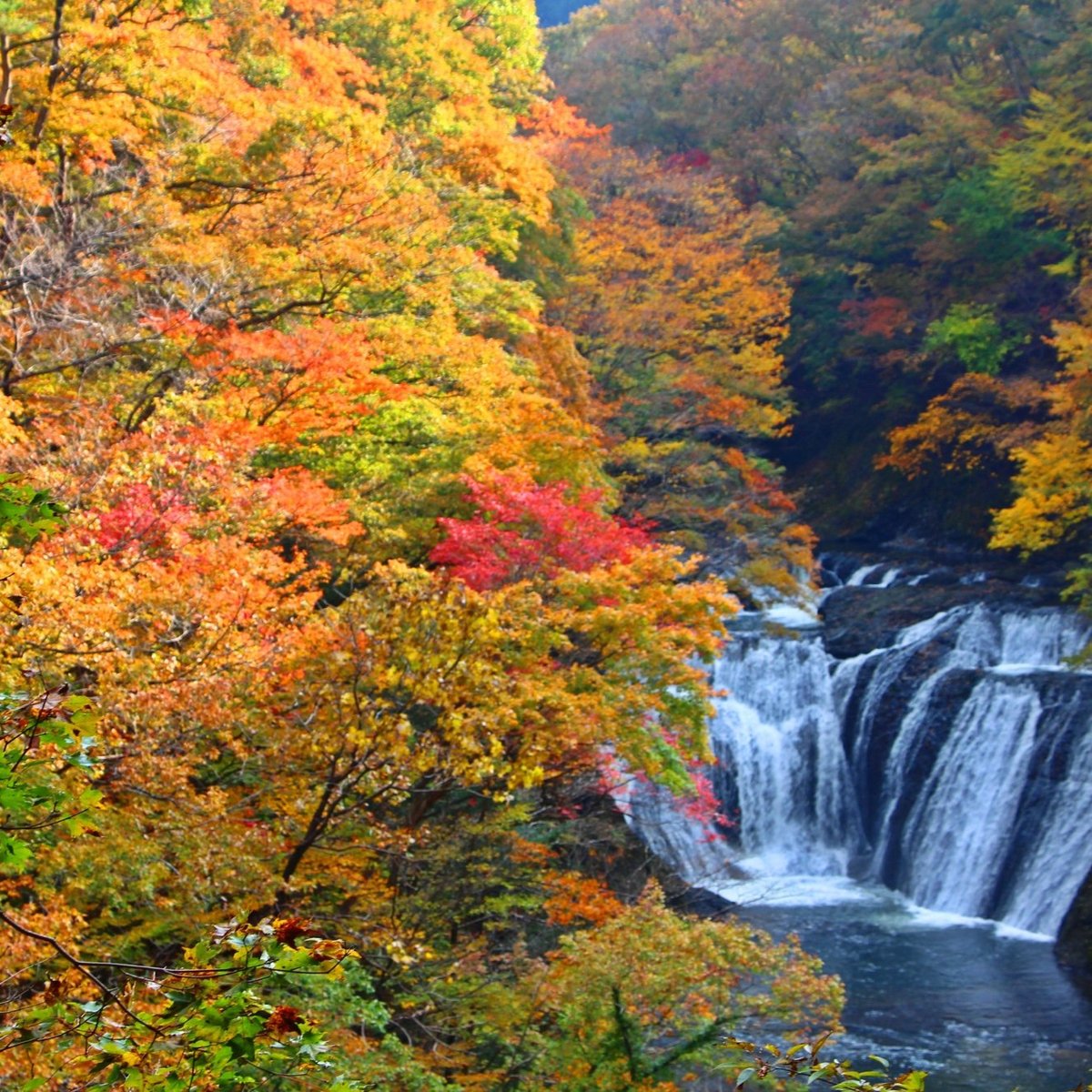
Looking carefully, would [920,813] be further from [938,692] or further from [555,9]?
[555,9]

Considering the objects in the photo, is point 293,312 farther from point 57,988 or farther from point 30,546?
point 57,988

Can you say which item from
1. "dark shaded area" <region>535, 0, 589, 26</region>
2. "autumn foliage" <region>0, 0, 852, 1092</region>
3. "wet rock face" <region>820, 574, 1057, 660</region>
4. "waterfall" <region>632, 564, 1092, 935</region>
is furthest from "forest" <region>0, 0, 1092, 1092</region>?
"dark shaded area" <region>535, 0, 589, 26</region>

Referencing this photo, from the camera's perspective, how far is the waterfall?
17.7 metres

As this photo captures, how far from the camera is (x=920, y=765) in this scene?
20.1 m

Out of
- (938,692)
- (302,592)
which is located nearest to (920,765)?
(938,692)

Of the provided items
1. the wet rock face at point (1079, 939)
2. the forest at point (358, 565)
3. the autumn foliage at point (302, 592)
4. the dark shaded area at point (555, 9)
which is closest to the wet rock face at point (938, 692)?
the wet rock face at point (1079, 939)

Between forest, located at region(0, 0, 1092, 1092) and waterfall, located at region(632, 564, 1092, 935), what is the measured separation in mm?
1644

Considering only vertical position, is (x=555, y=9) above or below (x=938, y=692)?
above

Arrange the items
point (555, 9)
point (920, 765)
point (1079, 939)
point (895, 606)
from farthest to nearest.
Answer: point (555, 9)
point (895, 606)
point (920, 765)
point (1079, 939)

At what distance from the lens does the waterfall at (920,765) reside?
1766 cm

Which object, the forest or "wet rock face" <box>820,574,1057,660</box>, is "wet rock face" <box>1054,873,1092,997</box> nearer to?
the forest

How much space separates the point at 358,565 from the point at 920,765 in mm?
11989

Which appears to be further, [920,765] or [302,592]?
[920,765]

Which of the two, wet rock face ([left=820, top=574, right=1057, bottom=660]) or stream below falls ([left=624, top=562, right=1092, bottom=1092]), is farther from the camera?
wet rock face ([left=820, top=574, right=1057, bottom=660])
